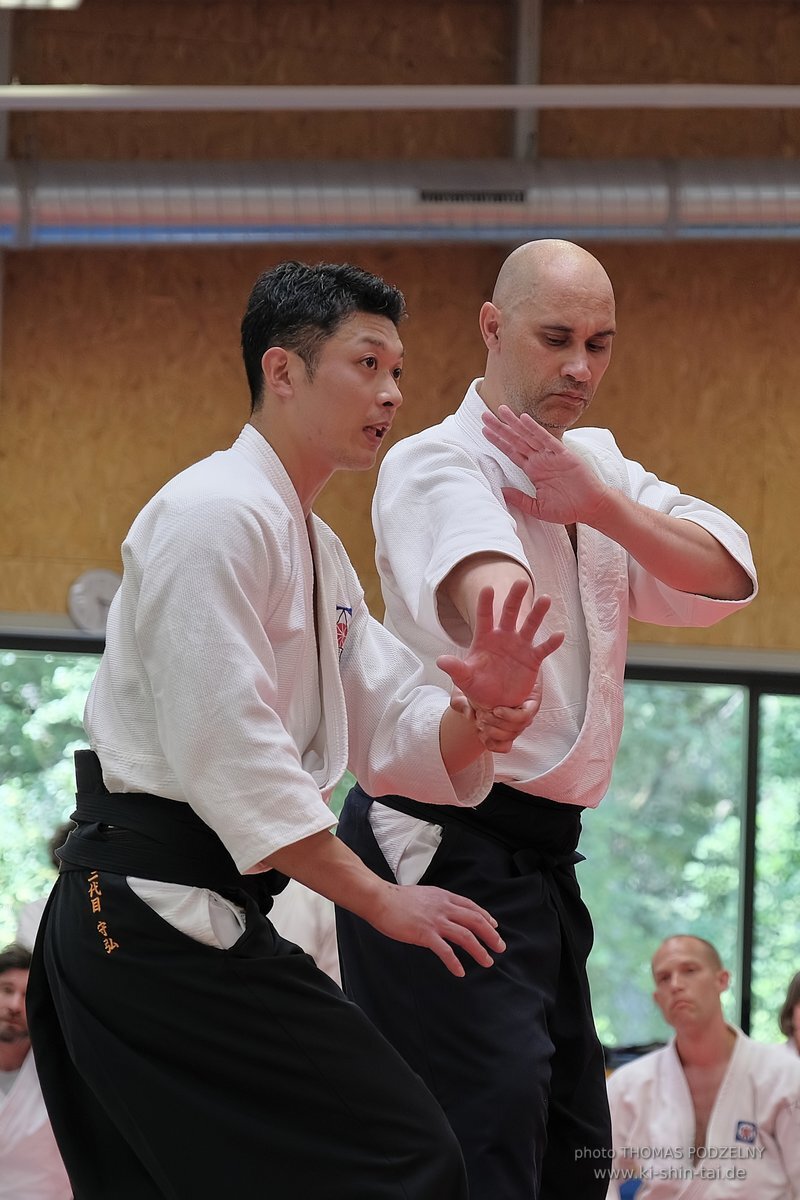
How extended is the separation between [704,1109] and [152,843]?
4.22 meters

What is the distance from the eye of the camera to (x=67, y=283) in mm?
7141

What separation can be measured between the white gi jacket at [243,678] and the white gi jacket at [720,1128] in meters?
3.59

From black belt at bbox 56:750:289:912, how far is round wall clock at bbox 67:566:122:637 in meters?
4.84

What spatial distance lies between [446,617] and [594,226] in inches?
183

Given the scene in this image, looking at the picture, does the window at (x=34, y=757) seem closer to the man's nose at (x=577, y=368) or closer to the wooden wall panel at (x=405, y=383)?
the wooden wall panel at (x=405, y=383)

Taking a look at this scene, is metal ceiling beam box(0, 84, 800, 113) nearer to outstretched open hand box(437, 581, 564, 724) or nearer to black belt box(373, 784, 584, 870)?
black belt box(373, 784, 584, 870)

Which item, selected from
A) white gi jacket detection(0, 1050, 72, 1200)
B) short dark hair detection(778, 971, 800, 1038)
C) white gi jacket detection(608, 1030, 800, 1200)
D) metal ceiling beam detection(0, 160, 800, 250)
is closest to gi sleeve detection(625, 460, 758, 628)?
white gi jacket detection(608, 1030, 800, 1200)

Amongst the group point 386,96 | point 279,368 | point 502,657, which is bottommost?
point 502,657

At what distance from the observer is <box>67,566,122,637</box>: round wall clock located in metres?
6.83

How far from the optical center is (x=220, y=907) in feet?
6.57

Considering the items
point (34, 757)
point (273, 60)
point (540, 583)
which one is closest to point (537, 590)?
point (540, 583)

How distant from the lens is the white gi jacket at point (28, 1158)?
16.6 ft

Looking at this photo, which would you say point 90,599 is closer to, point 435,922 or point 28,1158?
point 28,1158

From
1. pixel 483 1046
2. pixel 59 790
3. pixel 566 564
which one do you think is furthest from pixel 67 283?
pixel 483 1046
